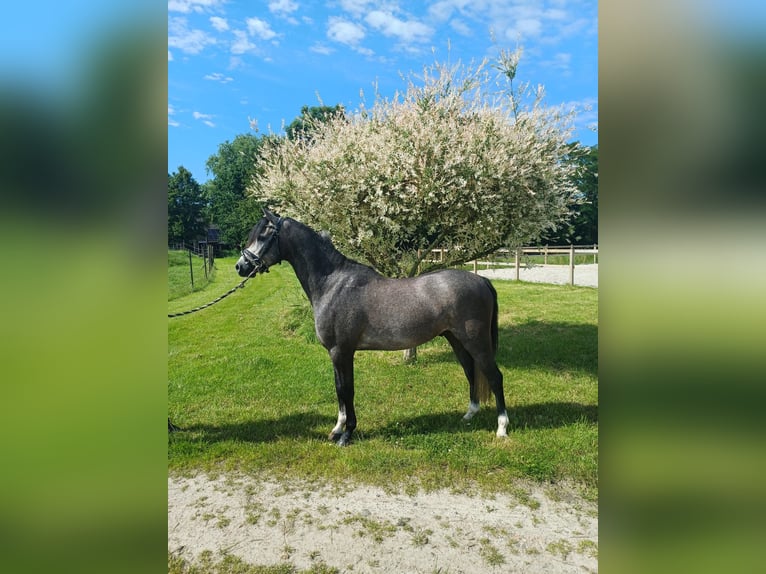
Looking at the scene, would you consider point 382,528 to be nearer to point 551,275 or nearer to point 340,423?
point 340,423

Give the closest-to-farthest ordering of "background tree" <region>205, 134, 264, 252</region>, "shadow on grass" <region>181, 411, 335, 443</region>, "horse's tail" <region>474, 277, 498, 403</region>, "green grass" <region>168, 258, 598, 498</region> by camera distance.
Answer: "green grass" <region>168, 258, 598, 498</region>, "shadow on grass" <region>181, 411, 335, 443</region>, "horse's tail" <region>474, 277, 498, 403</region>, "background tree" <region>205, 134, 264, 252</region>

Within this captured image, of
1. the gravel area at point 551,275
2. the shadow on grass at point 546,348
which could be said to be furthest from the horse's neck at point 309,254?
the gravel area at point 551,275

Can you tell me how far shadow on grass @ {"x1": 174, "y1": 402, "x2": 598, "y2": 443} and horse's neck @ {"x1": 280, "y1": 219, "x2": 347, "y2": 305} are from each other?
1.57 m

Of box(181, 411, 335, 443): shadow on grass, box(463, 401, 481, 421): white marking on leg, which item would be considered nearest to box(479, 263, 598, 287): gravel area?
box(463, 401, 481, 421): white marking on leg

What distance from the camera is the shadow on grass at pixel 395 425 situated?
180 inches

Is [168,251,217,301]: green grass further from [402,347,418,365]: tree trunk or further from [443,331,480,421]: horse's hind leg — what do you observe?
[443,331,480,421]: horse's hind leg

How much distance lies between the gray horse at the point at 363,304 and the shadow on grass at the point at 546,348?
3.31 metres

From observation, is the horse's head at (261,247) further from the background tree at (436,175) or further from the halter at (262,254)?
the background tree at (436,175)

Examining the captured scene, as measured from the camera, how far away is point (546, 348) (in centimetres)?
841

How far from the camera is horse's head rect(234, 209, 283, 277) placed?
168 inches
